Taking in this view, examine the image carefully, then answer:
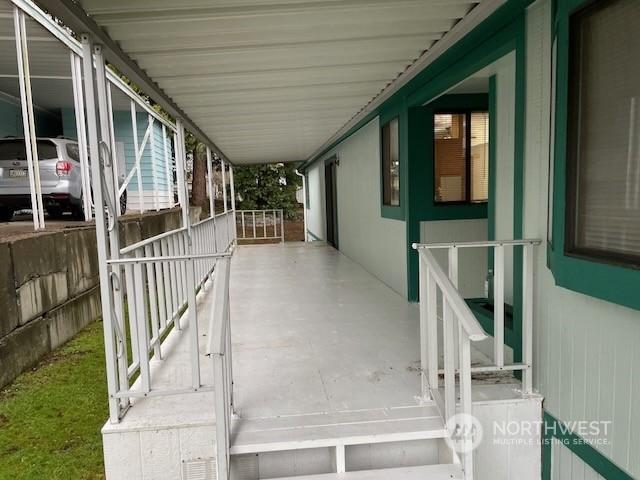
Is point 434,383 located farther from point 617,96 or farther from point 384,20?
point 384,20

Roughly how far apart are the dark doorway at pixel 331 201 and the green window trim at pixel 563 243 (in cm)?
775

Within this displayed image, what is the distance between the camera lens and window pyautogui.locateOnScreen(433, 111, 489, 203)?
4.59 metres

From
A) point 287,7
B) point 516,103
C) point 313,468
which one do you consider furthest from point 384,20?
point 313,468

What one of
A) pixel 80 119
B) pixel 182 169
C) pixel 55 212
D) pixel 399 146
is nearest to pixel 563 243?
pixel 399 146

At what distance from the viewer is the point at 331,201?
11.2m

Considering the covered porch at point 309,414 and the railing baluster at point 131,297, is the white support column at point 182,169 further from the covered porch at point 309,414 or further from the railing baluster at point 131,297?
the railing baluster at point 131,297

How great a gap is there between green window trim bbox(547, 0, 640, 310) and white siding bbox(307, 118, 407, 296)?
8.88 ft

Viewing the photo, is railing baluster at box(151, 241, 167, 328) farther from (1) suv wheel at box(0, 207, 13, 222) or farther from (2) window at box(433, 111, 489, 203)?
(1) suv wheel at box(0, 207, 13, 222)

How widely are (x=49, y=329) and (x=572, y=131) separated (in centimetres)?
460

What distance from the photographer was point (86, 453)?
2791 millimetres

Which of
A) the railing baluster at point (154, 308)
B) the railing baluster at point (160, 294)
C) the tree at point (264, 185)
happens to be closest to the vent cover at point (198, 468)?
the railing baluster at point (154, 308)

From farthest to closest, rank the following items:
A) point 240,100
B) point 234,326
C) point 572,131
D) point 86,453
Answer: point 240,100 < point 234,326 < point 86,453 < point 572,131

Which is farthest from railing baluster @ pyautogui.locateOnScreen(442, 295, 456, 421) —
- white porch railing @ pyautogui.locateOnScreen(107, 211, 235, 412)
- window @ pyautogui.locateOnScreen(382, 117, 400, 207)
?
window @ pyautogui.locateOnScreen(382, 117, 400, 207)

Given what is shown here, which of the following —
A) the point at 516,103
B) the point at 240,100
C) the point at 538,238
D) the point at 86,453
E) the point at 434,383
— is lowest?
the point at 86,453
